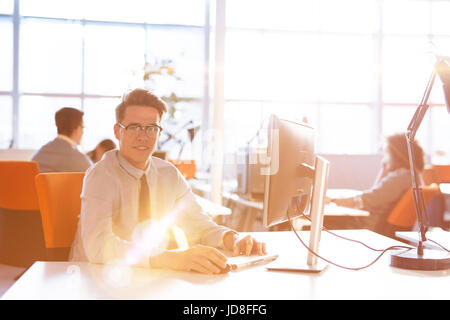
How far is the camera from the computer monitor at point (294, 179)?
1.17 m

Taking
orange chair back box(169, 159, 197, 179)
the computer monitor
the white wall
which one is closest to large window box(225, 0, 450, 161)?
orange chair back box(169, 159, 197, 179)

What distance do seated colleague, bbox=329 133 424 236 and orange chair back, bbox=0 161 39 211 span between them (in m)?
2.14

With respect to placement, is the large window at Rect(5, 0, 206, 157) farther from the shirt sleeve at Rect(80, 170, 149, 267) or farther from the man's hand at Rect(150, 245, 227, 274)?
the man's hand at Rect(150, 245, 227, 274)

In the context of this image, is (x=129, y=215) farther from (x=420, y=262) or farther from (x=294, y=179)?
(x=420, y=262)

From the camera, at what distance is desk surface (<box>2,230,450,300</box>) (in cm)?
103

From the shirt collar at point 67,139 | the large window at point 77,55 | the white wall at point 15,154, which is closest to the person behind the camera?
the shirt collar at point 67,139

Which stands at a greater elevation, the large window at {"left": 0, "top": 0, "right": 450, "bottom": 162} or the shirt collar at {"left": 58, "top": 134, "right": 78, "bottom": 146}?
the large window at {"left": 0, "top": 0, "right": 450, "bottom": 162}

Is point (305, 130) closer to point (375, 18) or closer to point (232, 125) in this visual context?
point (232, 125)

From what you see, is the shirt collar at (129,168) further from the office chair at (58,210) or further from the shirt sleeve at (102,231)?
the office chair at (58,210)

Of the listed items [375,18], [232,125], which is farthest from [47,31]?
[375,18]

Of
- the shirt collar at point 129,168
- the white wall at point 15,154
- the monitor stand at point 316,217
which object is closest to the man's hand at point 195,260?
the monitor stand at point 316,217

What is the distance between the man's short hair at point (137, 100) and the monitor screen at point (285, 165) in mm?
647

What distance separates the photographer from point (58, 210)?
1.70 metres

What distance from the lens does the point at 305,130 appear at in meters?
1.36
